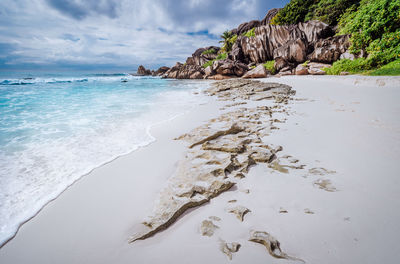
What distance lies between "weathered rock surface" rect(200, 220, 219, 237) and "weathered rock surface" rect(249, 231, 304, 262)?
34 cm

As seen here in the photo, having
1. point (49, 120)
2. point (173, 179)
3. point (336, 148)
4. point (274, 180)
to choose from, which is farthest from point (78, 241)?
point (49, 120)

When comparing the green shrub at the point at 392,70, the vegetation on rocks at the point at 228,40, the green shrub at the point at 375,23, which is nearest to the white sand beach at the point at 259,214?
the green shrub at the point at 392,70

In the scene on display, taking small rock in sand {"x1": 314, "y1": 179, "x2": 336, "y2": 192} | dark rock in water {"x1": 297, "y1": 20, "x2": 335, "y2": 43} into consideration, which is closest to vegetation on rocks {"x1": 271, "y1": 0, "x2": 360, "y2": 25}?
dark rock in water {"x1": 297, "y1": 20, "x2": 335, "y2": 43}

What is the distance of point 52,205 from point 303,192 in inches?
121

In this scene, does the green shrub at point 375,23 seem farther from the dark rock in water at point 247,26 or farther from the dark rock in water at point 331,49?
the dark rock in water at point 247,26

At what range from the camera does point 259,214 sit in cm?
160

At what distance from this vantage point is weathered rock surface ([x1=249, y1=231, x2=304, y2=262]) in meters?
1.21

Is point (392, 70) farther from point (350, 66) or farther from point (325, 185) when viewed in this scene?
point (325, 185)

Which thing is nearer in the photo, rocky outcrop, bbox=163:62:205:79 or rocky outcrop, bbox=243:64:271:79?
rocky outcrop, bbox=243:64:271:79

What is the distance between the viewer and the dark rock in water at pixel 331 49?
50.9 feet

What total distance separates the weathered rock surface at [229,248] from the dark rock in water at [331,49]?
21.0 m

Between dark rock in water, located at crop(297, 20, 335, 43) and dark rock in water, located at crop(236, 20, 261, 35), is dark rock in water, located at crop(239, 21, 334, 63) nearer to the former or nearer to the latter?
dark rock in water, located at crop(297, 20, 335, 43)

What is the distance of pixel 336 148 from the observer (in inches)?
102

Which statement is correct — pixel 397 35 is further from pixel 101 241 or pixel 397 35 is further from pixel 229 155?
pixel 101 241
